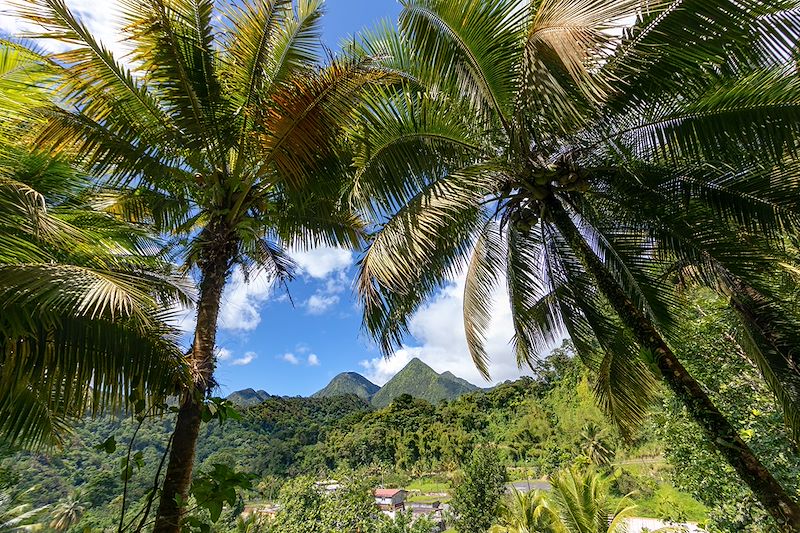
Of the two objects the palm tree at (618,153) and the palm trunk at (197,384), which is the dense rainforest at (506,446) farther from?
the palm tree at (618,153)

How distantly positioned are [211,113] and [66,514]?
117 ft

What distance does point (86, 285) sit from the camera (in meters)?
2.12

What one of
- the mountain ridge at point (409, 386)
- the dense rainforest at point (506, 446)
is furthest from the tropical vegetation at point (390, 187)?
the mountain ridge at point (409, 386)

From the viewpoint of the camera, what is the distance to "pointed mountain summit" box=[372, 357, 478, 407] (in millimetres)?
146500

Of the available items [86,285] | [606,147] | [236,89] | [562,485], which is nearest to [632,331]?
[606,147]

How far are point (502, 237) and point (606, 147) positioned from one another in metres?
1.92

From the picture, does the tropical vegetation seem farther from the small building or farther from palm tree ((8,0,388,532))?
the small building

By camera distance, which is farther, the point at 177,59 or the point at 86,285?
the point at 177,59

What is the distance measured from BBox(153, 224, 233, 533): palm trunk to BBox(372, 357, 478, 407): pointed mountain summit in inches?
5544

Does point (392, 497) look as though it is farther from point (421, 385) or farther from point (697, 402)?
point (421, 385)

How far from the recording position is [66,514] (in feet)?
88.1

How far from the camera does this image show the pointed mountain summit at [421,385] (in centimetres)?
14650

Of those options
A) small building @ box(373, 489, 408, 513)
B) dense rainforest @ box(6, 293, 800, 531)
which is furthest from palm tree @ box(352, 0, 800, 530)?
small building @ box(373, 489, 408, 513)

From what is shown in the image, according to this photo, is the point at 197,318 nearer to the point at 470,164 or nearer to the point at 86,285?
the point at 86,285
